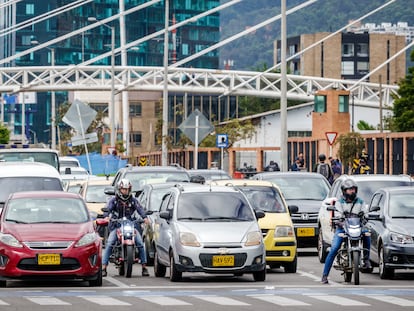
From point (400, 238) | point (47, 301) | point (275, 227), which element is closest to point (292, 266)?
point (275, 227)

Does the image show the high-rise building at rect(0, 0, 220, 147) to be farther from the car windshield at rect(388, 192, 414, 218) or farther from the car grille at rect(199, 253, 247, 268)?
the car grille at rect(199, 253, 247, 268)

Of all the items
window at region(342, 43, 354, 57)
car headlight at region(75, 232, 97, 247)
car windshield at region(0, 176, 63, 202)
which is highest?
window at region(342, 43, 354, 57)

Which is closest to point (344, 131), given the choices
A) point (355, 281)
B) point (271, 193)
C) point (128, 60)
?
point (271, 193)

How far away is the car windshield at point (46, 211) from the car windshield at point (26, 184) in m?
5.63

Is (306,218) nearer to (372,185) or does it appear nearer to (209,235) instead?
(372,185)

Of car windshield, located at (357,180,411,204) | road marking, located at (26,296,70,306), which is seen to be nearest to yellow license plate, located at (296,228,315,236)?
car windshield, located at (357,180,411,204)

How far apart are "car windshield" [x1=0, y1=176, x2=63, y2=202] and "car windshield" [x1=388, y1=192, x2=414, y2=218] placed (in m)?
7.56

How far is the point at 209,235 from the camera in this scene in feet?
74.7

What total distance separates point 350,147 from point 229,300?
42918 millimetres

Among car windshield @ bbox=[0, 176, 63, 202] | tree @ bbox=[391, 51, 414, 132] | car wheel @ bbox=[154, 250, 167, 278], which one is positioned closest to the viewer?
car wheel @ bbox=[154, 250, 167, 278]

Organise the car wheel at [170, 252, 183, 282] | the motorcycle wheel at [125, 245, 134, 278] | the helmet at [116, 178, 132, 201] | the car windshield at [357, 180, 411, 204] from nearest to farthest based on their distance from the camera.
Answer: the car wheel at [170, 252, 183, 282], the motorcycle wheel at [125, 245, 134, 278], the helmet at [116, 178, 132, 201], the car windshield at [357, 180, 411, 204]

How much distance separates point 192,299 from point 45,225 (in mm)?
3570

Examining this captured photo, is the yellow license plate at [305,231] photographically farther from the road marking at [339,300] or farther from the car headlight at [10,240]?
the road marking at [339,300]

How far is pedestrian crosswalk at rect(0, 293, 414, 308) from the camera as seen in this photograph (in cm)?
1914
